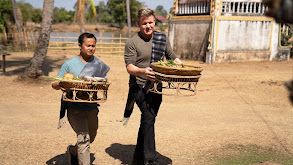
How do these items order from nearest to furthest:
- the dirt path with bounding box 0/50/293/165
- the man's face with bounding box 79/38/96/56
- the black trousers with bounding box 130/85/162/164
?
the man's face with bounding box 79/38/96/56
the black trousers with bounding box 130/85/162/164
the dirt path with bounding box 0/50/293/165

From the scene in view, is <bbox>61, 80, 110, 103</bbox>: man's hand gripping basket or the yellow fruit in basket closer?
<bbox>61, 80, 110, 103</bbox>: man's hand gripping basket

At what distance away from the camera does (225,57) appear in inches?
664

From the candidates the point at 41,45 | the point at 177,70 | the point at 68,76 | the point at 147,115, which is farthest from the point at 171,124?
the point at 41,45

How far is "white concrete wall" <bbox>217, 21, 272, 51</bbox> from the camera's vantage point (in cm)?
1664

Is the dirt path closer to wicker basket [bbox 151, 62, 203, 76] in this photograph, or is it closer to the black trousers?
the black trousers

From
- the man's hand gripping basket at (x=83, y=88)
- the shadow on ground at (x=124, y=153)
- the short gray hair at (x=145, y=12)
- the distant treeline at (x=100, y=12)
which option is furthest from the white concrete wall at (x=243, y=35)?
the distant treeline at (x=100, y=12)

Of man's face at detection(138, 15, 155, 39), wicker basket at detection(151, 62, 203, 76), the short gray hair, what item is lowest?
wicker basket at detection(151, 62, 203, 76)

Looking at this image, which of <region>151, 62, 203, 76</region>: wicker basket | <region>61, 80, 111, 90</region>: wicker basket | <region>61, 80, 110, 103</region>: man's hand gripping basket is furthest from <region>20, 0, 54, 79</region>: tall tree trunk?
<region>151, 62, 203, 76</region>: wicker basket

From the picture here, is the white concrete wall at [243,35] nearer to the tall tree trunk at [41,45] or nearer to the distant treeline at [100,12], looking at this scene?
the tall tree trunk at [41,45]

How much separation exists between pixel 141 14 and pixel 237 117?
4326 mm

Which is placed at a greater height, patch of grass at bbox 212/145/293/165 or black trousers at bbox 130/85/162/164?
black trousers at bbox 130/85/162/164

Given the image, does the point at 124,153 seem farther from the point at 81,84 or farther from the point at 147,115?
the point at 81,84

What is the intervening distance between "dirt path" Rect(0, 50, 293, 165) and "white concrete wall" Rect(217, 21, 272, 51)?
5.06 meters

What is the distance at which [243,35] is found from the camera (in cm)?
1697
